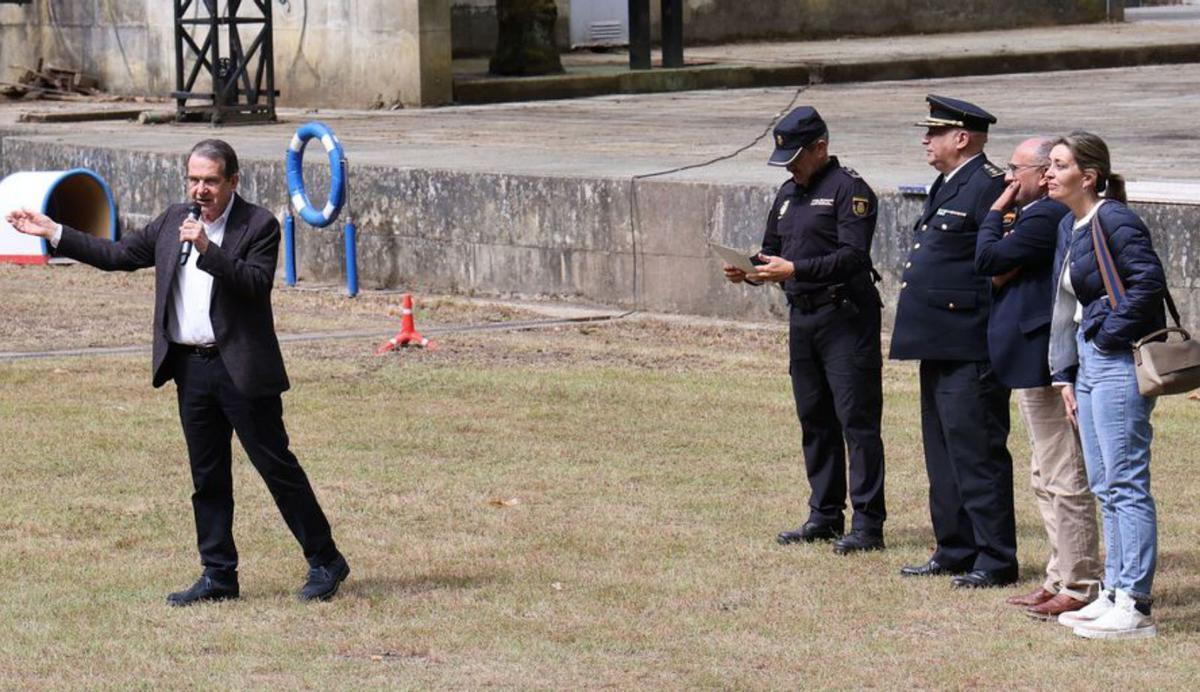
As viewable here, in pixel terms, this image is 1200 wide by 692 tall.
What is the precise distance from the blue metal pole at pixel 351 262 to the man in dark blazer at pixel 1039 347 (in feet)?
36.7

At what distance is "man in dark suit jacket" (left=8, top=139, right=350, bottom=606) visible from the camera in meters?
7.66

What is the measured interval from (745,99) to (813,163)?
62.3 feet

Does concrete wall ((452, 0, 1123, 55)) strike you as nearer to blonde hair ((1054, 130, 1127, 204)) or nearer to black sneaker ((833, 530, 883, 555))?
black sneaker ((833, 530, 883, 555))

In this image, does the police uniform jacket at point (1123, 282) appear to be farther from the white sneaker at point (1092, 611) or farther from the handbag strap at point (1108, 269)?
the white sneaker at point (1092, 611)

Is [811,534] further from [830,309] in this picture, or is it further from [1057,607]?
[1057,607]

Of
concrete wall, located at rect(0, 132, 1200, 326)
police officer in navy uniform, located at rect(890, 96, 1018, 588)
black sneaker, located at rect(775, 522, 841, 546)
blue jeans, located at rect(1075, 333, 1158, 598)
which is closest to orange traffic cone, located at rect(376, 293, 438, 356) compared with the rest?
concrete wall, located at rect(0, 132, 1200, 326)

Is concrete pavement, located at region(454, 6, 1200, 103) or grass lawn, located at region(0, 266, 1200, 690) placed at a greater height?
concrete pavement, located at region(454, 6, 1200, 103)

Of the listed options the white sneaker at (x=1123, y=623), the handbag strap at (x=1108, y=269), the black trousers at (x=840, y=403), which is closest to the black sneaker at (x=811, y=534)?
the black trousers at (x=840, y=403)

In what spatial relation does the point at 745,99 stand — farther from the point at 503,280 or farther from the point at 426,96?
the point at 503,280

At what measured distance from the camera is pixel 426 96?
27375 millimetres

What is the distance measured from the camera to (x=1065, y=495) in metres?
7.66

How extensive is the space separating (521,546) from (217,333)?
6.36ft

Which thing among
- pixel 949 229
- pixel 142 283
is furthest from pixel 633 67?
pixel 949 229

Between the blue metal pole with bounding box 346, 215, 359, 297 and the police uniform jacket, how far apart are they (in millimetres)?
11754
